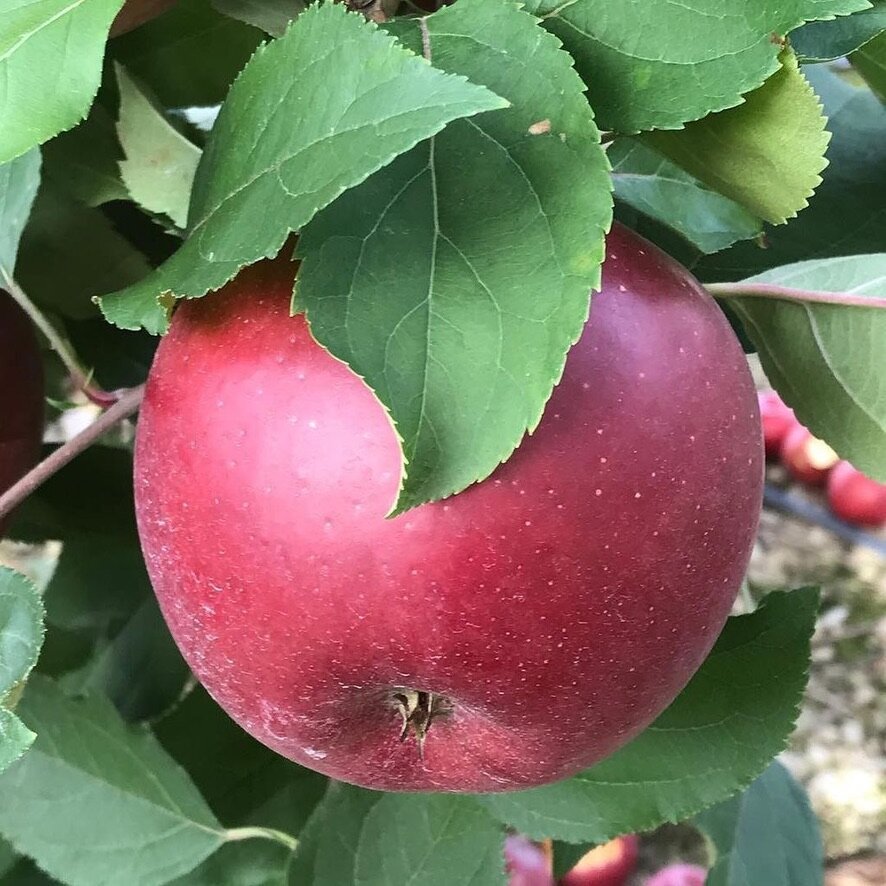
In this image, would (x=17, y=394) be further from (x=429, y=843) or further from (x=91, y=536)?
(x=429, y=843)

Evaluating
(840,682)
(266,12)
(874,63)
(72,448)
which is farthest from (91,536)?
(840,682)

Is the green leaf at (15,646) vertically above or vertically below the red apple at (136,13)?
below

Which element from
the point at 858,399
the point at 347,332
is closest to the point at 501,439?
the point at 347,332

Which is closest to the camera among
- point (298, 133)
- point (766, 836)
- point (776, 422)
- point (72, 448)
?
point (298, 133)

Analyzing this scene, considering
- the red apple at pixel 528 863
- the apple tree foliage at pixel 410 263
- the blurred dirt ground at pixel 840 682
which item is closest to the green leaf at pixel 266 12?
the apple tree foliage at pixel 410 263

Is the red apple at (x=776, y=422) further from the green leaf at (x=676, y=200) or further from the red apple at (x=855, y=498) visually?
the green leaf at (x=676, y=200)

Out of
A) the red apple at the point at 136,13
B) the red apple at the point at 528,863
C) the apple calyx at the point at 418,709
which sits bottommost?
the red apple at the point at 528,863

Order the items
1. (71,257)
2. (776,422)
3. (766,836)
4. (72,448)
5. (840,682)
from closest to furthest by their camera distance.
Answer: (72,448) → (71,257) → (766,836) → (840,682) → (776,422)
